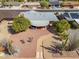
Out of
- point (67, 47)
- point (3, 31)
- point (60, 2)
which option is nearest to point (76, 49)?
point (67, 47)

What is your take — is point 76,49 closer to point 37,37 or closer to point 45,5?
point 37,37

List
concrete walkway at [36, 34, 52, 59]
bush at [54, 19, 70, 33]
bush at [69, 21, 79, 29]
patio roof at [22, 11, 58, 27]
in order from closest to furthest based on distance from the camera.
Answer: concrete walkway at [36, 34, 52, 59] → bush at [54, 19, 70, 33] → patio roof at [22, 11, 58, 27] → bush at [69, 21, 79, 29]

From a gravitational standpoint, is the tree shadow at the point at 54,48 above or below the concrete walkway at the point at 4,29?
below

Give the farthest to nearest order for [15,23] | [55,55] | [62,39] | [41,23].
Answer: [41,23]
[15,23]
[62,39]
[55,55]

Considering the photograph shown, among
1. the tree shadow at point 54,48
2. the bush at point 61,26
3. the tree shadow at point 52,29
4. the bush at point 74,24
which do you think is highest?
the bush at point 61,26

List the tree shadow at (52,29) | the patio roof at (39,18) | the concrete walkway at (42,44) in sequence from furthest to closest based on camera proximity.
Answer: the patio roof at (39,18) → the tree shadow at (52,29) → the concrete walkway at (42,44)

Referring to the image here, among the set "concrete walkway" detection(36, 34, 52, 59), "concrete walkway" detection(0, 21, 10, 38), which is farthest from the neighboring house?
"concrete walkway" detection(36, 34, 52, 59)

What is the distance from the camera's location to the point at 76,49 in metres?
28.0

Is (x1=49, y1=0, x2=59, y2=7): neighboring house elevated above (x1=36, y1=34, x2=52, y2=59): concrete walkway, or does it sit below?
above

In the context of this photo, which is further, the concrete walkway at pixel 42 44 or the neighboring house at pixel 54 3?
the neighboring house at pixel 54 3

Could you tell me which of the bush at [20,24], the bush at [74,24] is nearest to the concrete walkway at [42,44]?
the bush at [20,24]

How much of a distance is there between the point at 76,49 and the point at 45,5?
103ft

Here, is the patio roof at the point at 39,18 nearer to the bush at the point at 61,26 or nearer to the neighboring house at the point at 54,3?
the bush at the point at 61,26

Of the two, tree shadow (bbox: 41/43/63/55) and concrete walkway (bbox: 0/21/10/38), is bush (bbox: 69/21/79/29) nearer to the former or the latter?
tree shadow (bbox: 41/43/63/55)
